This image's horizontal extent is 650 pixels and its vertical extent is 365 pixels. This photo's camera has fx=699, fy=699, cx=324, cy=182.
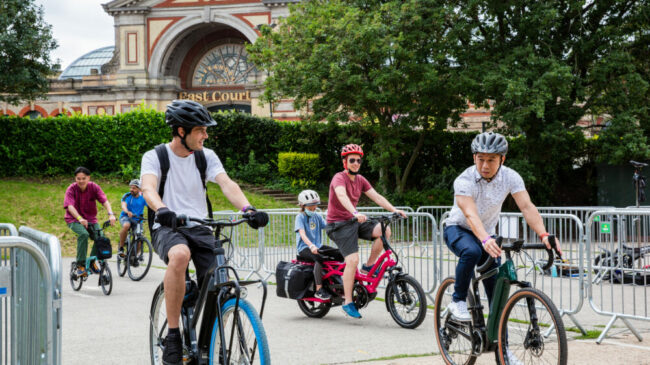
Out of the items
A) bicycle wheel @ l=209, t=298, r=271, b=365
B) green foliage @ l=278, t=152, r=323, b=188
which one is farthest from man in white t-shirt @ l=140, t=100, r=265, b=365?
green foliage @ l=278, t=152, r=323, b=188

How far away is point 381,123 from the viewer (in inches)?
978

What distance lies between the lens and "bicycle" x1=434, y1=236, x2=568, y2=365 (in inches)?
190

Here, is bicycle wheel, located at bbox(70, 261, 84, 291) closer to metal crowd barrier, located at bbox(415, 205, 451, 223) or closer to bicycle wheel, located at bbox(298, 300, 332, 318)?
bicycle wheel, located at bbox(298, 300, 332, 318)

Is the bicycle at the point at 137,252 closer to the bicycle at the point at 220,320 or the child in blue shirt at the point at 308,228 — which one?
the child in blue shirt at the point at 308,228

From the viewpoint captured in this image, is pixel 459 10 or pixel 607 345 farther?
pixel 459 10

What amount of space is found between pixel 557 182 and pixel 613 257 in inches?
811

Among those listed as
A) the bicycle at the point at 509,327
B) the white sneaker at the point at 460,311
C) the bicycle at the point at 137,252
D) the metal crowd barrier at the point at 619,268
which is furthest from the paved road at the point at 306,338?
the bicycle at the point at 137,252

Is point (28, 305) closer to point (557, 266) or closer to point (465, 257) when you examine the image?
point (465, 257)

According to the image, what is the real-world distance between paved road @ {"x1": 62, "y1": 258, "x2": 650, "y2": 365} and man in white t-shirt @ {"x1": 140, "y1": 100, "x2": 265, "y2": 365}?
1806 mm

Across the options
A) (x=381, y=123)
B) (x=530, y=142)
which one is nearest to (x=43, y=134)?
(x=381, y=123)

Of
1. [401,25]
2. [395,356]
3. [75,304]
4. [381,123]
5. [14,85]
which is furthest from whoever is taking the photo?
[14,85]

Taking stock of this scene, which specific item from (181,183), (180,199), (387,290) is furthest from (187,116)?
(387,290)

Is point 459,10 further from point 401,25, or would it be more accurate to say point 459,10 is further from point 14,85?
point 14,85

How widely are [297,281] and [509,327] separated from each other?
12.6ft
